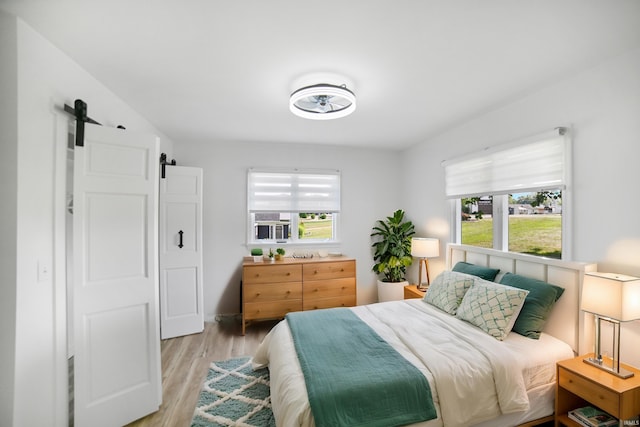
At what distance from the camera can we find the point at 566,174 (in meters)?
2.18

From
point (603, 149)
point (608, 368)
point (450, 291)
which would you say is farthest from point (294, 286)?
point (603, 149)

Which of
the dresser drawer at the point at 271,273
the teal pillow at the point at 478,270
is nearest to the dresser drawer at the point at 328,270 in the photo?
the dresser drawer at the point at 271,273

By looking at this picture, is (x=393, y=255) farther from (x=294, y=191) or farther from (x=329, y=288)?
(x=294, y=191)

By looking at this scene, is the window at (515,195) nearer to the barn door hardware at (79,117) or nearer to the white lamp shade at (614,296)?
the white lamp shade at (614,296)

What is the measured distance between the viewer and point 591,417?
1.71 metres

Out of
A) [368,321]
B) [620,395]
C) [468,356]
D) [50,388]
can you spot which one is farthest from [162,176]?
[620,395]

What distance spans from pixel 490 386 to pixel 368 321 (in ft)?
3.10

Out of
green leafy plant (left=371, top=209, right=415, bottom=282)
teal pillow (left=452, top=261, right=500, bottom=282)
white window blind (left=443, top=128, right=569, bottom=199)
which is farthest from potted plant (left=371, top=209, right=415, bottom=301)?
teal pillow (left=452, top=261, right=500, bottom=282)

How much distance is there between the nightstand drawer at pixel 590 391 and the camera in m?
1.53

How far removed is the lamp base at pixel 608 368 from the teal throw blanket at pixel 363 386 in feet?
3.67

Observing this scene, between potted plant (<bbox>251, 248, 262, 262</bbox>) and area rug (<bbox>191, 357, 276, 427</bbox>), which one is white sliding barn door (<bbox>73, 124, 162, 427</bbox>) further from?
potted plant (<bbox>251, 248, 262, 262</bbox>)

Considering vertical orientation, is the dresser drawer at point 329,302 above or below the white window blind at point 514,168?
below

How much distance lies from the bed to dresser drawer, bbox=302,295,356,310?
105cm

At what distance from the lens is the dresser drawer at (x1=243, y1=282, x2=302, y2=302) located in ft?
Answer: 11.3
